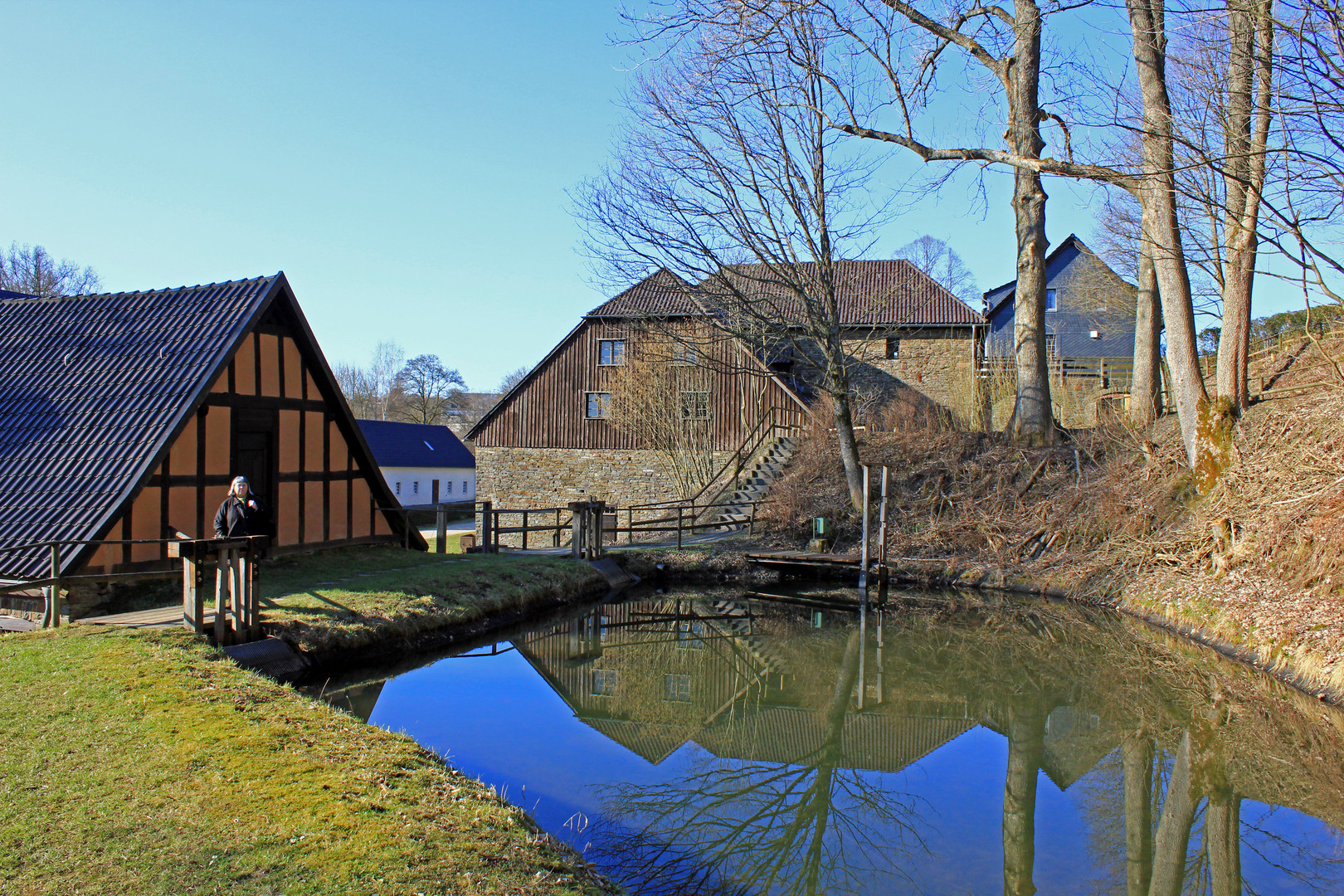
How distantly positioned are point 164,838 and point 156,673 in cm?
315

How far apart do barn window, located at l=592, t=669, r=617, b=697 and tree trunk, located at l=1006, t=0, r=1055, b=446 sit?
11.4 m

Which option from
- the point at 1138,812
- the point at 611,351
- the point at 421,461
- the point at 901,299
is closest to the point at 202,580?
the point at 1138,812

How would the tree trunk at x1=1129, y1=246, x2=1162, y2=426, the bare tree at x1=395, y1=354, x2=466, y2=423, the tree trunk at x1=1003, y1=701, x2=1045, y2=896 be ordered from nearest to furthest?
1. the tree trunk at x1=1003, y1=701, x2=1045, y2=896
2. the tree trunk at x1=1129, y1=246, x2=1162, y2=426
3. the bare tree at x1=395, y1=354, x2=466, y2=423

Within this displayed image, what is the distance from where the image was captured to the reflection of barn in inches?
314

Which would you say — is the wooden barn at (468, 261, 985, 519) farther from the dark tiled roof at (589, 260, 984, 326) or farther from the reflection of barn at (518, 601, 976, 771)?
the reflection of barn at (518, 601, 976, 771)

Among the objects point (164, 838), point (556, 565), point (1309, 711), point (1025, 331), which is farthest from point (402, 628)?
point (1025, 331)

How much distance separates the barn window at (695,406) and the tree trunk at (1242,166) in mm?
14064

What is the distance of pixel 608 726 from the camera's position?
8.42 m

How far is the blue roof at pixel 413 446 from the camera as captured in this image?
41406mm

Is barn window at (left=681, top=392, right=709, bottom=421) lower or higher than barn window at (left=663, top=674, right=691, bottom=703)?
higher

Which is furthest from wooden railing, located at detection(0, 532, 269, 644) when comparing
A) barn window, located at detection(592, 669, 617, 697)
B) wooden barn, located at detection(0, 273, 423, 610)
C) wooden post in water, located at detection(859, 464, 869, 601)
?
wooden post in water, located at detection(859, 464, 869, 601)

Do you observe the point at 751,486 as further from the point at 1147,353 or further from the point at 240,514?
the point at 240,514

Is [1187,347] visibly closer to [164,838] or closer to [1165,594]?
[1165,594]

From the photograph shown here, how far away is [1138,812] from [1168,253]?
970 centimetres
